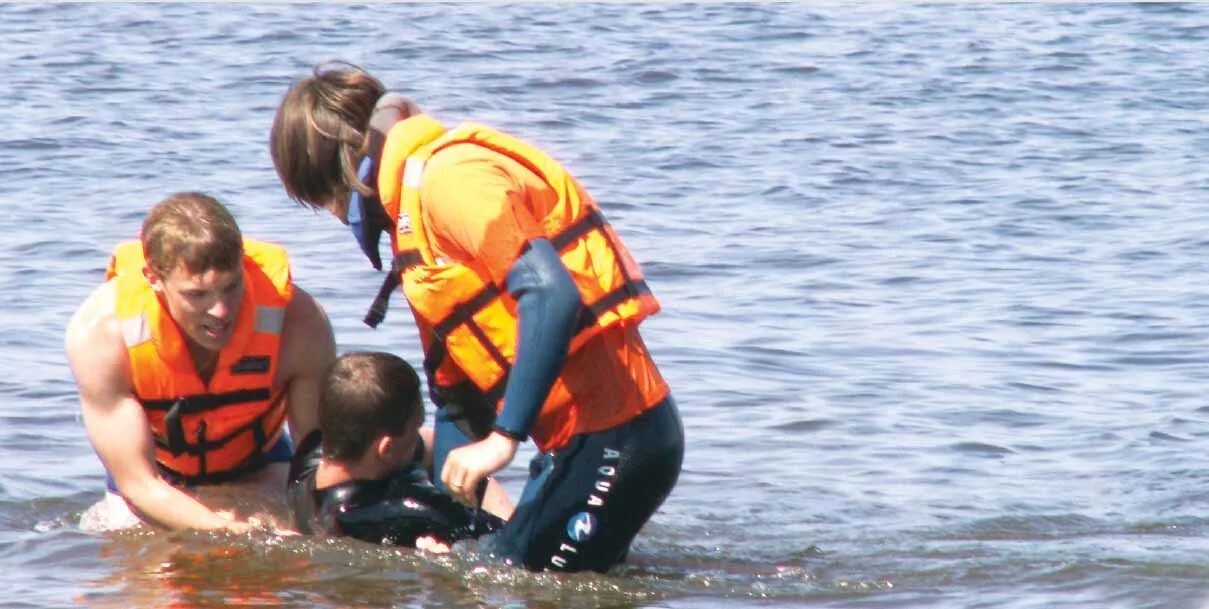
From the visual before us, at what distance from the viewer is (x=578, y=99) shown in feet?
58.0

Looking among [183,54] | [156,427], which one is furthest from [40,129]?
[156,427]

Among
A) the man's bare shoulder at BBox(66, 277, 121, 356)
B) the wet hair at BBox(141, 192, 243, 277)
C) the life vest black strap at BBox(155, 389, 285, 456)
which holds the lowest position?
the life vest black strap at BBox(155, 389, 285, 456)

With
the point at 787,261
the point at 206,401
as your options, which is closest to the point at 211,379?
the point at 206,401

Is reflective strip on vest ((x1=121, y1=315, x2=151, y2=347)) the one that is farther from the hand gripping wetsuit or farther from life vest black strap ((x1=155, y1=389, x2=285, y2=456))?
the hand gripping wetsuit

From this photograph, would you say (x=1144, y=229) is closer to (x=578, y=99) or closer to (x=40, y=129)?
(x=578, y=99)

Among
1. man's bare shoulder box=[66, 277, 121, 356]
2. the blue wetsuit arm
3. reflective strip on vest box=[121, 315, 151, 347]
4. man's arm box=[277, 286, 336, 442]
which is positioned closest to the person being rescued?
man's arm box=[277, 286, 336, 442]

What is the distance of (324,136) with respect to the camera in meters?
5.13

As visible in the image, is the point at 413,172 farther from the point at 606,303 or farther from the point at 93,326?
the point at 93,326

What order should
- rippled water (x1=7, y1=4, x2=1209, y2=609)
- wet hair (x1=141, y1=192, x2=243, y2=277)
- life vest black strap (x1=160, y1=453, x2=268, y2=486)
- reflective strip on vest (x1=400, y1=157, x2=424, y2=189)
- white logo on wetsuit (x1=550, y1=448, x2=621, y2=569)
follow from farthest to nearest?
1. rippled water (x1=7, y1=4, x2=1209, y2=609)
2. life vest black strap (x1=160, y1=453, x2=268, y2=486)
3. wet hair (x1=141, y1=192, x2=243, y2=277)
4. white logo on wetsuit (x1=550, y1=448, x2=621, y2=569)
5. reflective strip on vest (x1=400, y1=157, x2=424, y2=189)

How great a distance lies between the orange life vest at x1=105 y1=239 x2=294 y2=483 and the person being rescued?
246mm

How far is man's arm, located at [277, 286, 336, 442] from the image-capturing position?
620cm

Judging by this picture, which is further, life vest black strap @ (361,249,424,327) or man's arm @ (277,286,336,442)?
man's arm @ (277,286,336,442)

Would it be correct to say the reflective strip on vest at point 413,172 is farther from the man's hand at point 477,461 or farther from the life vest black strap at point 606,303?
the man's hand at point 477,461

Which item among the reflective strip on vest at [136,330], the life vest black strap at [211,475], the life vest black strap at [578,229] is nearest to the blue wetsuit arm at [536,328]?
the life vest black strap at [578,229]
